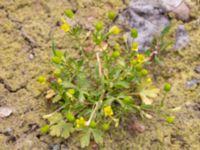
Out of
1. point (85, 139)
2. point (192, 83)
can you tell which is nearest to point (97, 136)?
point (85, 139)

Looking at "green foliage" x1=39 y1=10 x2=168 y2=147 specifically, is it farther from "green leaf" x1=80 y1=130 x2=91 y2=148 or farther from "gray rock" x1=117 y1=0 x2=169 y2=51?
"gray rock" x1=117 y1=0 x2=169 y2=51

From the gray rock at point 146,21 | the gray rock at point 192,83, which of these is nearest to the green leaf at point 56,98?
the gray rock at point 146,21

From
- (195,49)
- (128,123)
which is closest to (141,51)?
(195,49)

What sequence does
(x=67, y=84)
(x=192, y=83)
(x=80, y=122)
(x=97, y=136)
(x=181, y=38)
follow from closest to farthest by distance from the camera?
1. (x=80, y=122)
2. (x=97, y=136)
3. (x=67, y=84)
4. (x=192, y=83)
5. (x=181, y=38)

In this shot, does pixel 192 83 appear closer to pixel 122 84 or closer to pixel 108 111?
pixel 122 84

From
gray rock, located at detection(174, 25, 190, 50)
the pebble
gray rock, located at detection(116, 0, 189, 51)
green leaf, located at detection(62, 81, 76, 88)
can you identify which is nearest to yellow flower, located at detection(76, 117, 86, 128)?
green leaf, located at detection(62, 81, 76, 88)

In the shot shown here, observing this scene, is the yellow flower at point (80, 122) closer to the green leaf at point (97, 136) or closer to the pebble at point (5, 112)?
the green leaf at point (97, 136)

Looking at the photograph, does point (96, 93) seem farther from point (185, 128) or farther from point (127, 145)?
point (185, 128)
